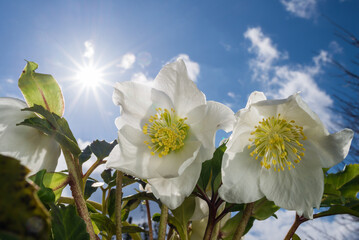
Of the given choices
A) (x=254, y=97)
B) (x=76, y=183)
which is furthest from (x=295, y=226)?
(x=76, y=183)

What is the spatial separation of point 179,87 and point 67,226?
202mm

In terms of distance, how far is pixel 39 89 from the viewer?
1.29ft

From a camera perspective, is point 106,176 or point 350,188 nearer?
point 350,188

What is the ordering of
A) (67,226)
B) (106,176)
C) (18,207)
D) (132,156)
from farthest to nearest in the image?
(106,176) → (132,156) → (67,226) → (18,207)

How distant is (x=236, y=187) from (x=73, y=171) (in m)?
0.19

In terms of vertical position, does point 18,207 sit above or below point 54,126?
below

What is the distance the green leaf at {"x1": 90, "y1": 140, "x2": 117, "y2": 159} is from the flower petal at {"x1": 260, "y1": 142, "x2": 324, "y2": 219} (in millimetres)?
220

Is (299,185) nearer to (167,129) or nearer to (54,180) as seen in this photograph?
(167,129)

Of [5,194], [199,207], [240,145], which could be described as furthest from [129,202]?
[5,194]

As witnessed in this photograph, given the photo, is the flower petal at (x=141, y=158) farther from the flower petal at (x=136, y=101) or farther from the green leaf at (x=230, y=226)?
the green leaf at (x=230, y=226)

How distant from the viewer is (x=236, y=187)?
1.09 feet

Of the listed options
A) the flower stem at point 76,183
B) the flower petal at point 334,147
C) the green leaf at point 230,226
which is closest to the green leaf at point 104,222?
the flower stem at point 76,183

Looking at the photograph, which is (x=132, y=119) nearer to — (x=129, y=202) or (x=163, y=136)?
(x=163, y=136)

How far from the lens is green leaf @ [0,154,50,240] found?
0.12m
